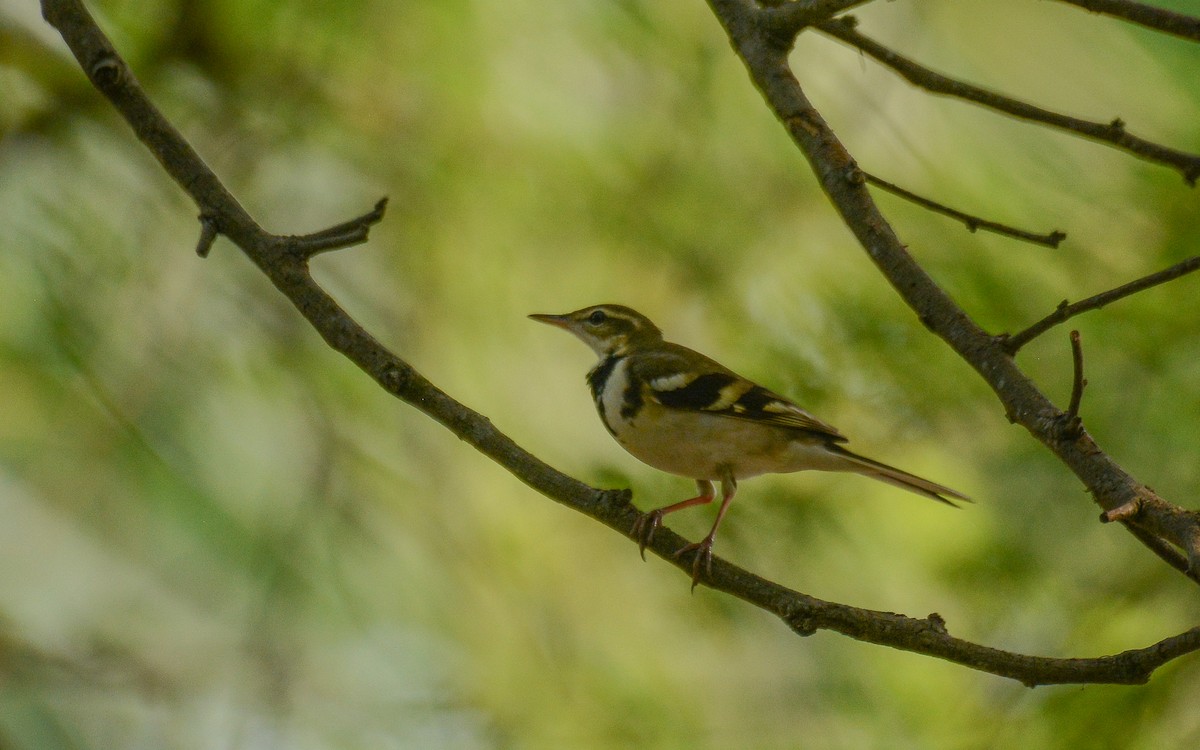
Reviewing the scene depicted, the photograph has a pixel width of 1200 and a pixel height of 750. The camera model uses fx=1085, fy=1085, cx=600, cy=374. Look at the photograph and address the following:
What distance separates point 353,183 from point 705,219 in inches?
69.7

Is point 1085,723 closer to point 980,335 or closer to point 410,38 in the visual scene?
point 980,335

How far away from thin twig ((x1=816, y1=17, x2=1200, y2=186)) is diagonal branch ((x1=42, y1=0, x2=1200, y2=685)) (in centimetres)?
98

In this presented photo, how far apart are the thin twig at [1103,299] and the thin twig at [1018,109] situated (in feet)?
0.71

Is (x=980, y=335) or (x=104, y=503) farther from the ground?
(x=104, y=503)

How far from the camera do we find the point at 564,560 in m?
5.27

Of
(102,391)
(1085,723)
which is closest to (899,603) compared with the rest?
(1085,723)

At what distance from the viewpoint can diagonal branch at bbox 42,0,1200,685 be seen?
2.28 meters

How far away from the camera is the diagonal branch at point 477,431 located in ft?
7.47

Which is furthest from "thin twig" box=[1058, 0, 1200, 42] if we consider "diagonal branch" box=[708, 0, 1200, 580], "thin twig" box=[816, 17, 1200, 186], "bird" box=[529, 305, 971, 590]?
"bird" box=[529, 305, 971, 590]

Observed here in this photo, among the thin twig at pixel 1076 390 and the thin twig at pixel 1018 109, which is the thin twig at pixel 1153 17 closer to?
the thin twig at pixel 1018 109

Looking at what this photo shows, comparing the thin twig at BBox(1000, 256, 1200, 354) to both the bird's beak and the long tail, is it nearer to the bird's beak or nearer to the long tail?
the long tail

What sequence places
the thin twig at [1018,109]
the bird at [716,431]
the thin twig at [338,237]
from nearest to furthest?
the thin twig at [1018,109] < the thin twig at [338,237] < the bird at [716,431]

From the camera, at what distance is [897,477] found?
11.8 ft

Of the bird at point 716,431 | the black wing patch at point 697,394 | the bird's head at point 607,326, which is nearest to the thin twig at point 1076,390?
the bird at point 716,431
